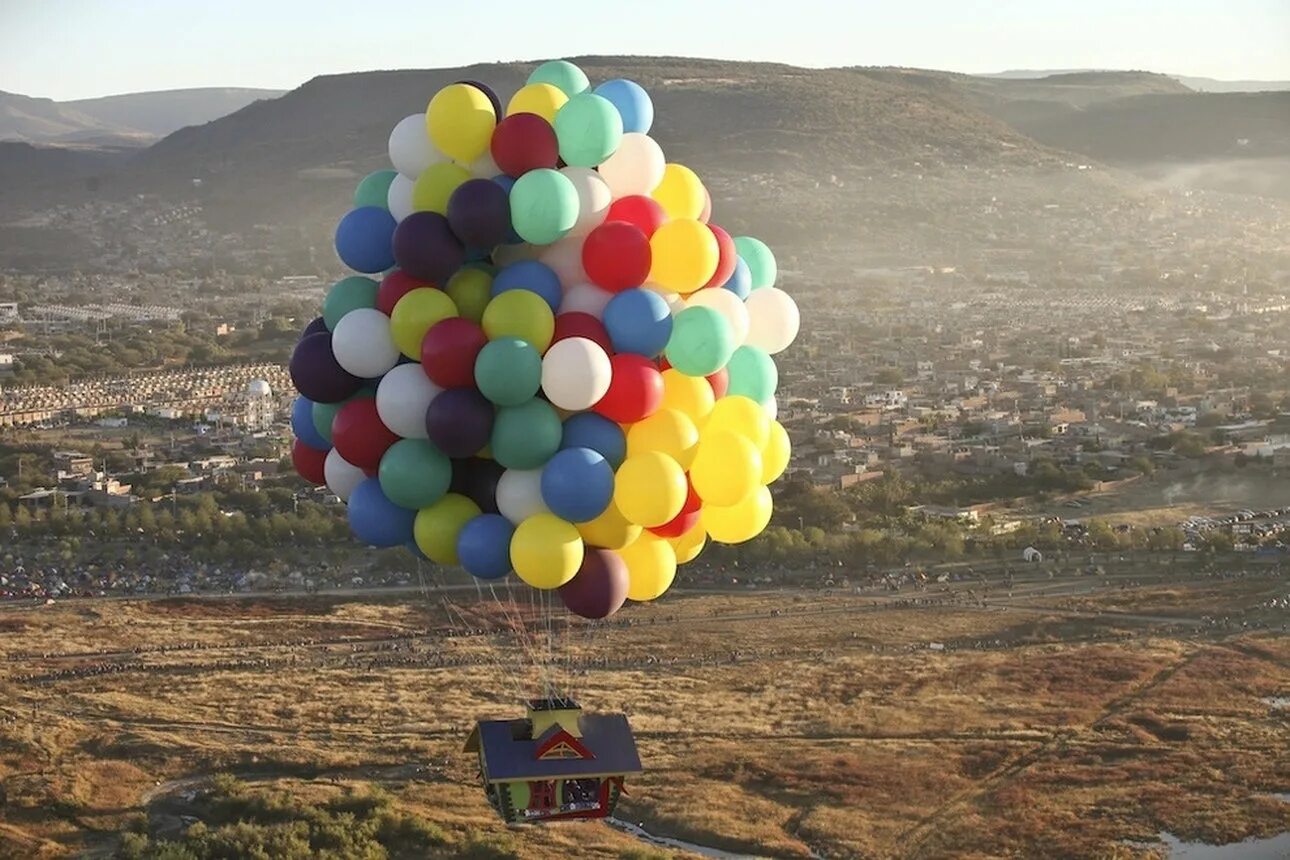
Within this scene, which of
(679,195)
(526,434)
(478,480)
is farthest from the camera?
(679,195)

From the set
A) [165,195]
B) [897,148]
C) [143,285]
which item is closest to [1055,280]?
[897,148]

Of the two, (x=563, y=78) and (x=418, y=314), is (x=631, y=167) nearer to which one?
(x=563, y=78)

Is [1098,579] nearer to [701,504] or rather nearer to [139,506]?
[139,506]

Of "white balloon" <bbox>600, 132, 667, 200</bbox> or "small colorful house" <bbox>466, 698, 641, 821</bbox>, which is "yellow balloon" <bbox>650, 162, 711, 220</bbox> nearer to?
"white balloon" <bbox>600, 132, 667, 200</bbox>

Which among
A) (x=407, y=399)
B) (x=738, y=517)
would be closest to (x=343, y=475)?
(x=407, y=399)

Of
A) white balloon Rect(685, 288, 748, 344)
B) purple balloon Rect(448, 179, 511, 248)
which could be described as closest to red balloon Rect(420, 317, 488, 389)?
purple balloon Rect(448, 179, 511, 248)

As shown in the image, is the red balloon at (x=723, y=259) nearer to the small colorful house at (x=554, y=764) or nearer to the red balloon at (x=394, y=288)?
the red balloon at (x=394, y=288)

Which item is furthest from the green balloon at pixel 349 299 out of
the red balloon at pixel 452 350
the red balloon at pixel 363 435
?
the red balloon at pixel 452 350
